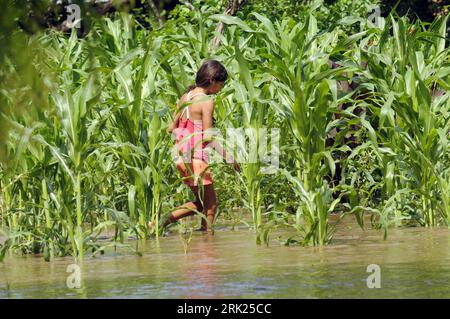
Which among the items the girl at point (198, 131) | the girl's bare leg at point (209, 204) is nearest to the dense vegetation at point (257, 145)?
the girl at point (198, 131)

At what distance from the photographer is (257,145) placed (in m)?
8.80

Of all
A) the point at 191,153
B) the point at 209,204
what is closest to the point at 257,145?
the point at 191,153

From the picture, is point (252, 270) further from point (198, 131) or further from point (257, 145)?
point (198, 131)

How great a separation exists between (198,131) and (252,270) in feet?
9.06

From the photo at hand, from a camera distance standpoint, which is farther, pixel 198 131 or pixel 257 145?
pixel 198 131

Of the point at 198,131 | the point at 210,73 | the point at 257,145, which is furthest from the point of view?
the point at 198,131

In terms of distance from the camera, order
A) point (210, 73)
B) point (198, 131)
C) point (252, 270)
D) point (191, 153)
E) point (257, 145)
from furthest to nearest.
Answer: point (198, 131) < point (191, 153) < point (210, 73) < point (257, 145) < point (252, 270)

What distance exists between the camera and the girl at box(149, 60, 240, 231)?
9109mm

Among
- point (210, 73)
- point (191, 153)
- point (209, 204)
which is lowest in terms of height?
point (209, 204)

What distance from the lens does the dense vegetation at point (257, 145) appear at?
303 inches

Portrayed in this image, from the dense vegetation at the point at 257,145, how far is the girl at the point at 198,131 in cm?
13

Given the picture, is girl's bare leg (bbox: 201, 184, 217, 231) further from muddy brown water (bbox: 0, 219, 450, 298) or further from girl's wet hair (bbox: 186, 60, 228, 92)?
girl's wet hair (bbox: 186, 60, 228, 92)

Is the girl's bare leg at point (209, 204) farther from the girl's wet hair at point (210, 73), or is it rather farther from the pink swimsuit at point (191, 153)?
the girl's wet hair at point (210, 73)
